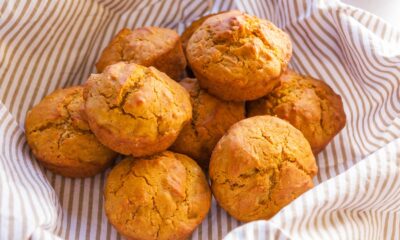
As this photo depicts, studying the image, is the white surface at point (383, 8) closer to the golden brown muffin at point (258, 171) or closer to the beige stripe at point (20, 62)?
the golden brown muffin at point (258, 171)

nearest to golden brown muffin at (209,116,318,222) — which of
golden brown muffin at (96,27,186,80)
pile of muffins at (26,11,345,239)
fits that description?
pile of muffins at (26,11,345,239)

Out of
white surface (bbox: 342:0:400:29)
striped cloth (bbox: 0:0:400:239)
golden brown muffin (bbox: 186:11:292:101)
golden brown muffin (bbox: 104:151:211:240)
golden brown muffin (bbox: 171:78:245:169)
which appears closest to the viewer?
striped cloth (bbox: 0:0:400:239)

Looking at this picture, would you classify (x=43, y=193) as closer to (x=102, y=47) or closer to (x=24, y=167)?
(x=24, y=167)

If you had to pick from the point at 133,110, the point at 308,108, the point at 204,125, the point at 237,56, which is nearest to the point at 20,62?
the point at 133,110

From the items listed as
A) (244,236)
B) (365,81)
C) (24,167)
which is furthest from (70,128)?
(365,81)

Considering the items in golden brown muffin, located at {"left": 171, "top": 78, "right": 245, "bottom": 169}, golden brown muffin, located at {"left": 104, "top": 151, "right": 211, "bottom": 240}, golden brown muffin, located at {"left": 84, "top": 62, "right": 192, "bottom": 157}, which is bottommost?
golden brown muffin, located at {"left": 104, "top": 151, "right": 211, "bottom": 240}

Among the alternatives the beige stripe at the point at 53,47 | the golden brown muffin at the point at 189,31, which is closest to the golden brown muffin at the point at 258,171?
the golden brown muffin at the point at 189,31

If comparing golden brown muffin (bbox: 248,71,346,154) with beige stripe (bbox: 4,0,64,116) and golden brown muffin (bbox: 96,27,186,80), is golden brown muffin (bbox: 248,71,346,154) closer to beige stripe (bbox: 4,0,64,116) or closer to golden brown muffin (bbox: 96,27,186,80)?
golden brown muffin (bbox: 96,27,186,80)
